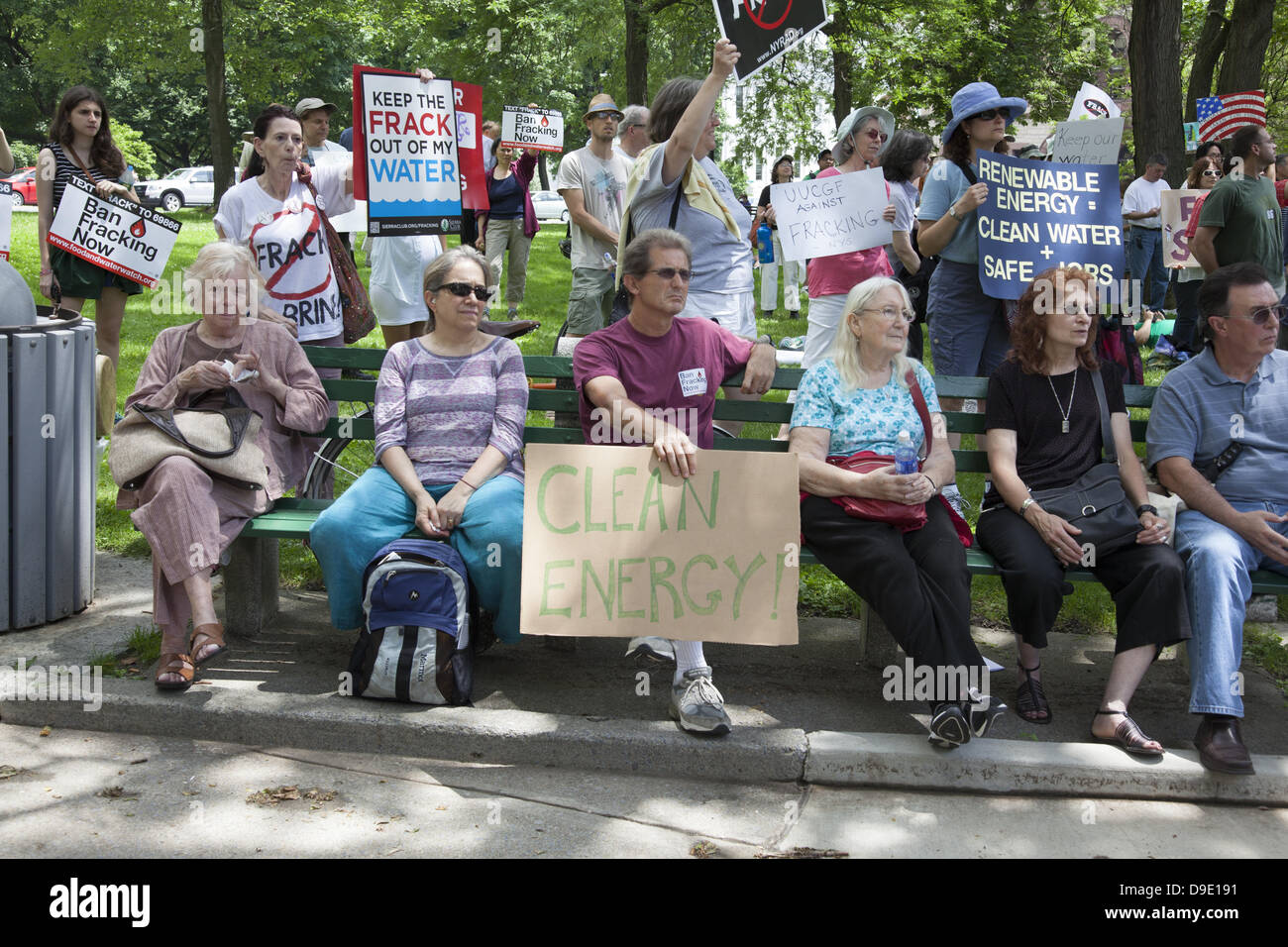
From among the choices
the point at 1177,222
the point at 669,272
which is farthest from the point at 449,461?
the point at 1177,222

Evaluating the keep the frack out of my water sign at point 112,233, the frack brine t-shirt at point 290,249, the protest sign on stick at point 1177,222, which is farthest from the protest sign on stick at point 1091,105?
the keep the frack out of my water sign at point 112,233

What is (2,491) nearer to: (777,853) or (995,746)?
(777,853)

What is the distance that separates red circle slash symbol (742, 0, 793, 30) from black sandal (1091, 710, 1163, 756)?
122 inches

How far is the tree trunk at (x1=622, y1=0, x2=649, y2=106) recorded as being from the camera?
21328mm

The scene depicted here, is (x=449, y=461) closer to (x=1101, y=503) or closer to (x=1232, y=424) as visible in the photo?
(x=1101, y=503)

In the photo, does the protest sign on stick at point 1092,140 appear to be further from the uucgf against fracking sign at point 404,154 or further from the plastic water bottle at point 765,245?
the plastic water bottle at point 765,245

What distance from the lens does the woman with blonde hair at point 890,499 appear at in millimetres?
4289

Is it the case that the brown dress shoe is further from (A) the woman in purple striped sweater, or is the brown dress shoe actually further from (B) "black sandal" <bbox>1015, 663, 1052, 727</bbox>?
(A) the woman in purple striped sweater

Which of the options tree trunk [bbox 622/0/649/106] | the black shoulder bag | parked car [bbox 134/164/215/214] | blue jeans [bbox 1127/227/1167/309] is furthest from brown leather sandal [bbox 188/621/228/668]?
parked car [bbox 134/164/215/214]

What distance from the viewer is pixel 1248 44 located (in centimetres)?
1658

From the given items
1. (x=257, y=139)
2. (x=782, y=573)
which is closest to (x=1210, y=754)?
(x=782, y=573)

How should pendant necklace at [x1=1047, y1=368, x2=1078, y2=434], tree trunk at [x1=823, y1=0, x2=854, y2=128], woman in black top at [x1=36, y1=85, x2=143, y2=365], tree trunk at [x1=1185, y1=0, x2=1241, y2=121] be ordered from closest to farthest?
pendant necklace at [x1=1047, y1=368, x2=1078, y2=434], woman in black top at [x1=36, y1=85, x2=143, y2=365], tree trunk at [x1=1185, y1=0, x2=1241, y2=121], tree trunk at [x1=823, y1=0, x2=854, y2=128]

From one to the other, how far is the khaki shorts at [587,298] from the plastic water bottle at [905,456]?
4.34 m

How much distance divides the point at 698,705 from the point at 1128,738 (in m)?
1.43
